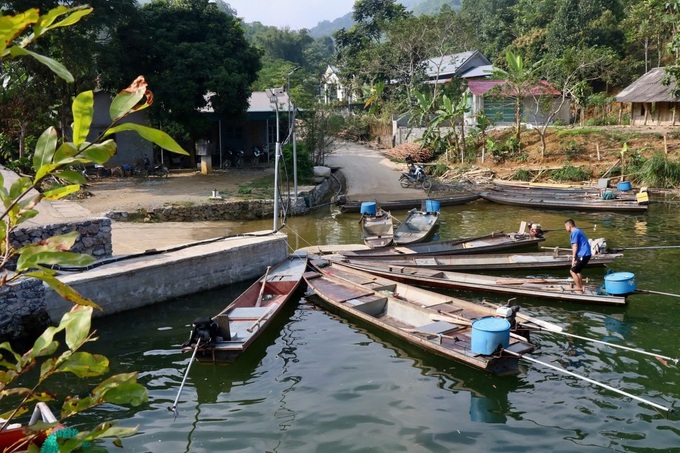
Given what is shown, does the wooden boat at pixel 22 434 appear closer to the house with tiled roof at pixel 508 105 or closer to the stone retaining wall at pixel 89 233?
the stone retaining wall at pixel 89 233

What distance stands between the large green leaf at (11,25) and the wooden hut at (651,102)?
31525 millimetres

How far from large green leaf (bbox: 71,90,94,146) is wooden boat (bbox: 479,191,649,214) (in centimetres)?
2255

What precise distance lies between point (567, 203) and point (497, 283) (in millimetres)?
10765

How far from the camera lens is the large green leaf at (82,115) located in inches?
76.5

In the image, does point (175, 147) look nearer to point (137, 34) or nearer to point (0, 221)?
point (0, 221)

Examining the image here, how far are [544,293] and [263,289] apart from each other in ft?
19.0

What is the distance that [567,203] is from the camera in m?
22.7

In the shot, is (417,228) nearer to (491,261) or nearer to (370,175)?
(491,261)

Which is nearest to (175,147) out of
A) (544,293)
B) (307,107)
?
(544,293)

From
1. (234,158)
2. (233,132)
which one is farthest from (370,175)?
(233,132)

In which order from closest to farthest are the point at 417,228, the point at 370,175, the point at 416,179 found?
the point at 417,228 < the point at 416,179 < the point at 370,175

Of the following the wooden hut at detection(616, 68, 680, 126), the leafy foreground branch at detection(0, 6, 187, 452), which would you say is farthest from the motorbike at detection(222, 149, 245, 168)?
the leafy foreground branch at detection(0, 6, 187, 452)

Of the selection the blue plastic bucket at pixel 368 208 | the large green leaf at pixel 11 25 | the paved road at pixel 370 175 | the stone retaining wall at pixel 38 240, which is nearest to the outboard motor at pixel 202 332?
the stone retaining wall at pixel 38 240

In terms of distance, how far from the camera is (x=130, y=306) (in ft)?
41.6
